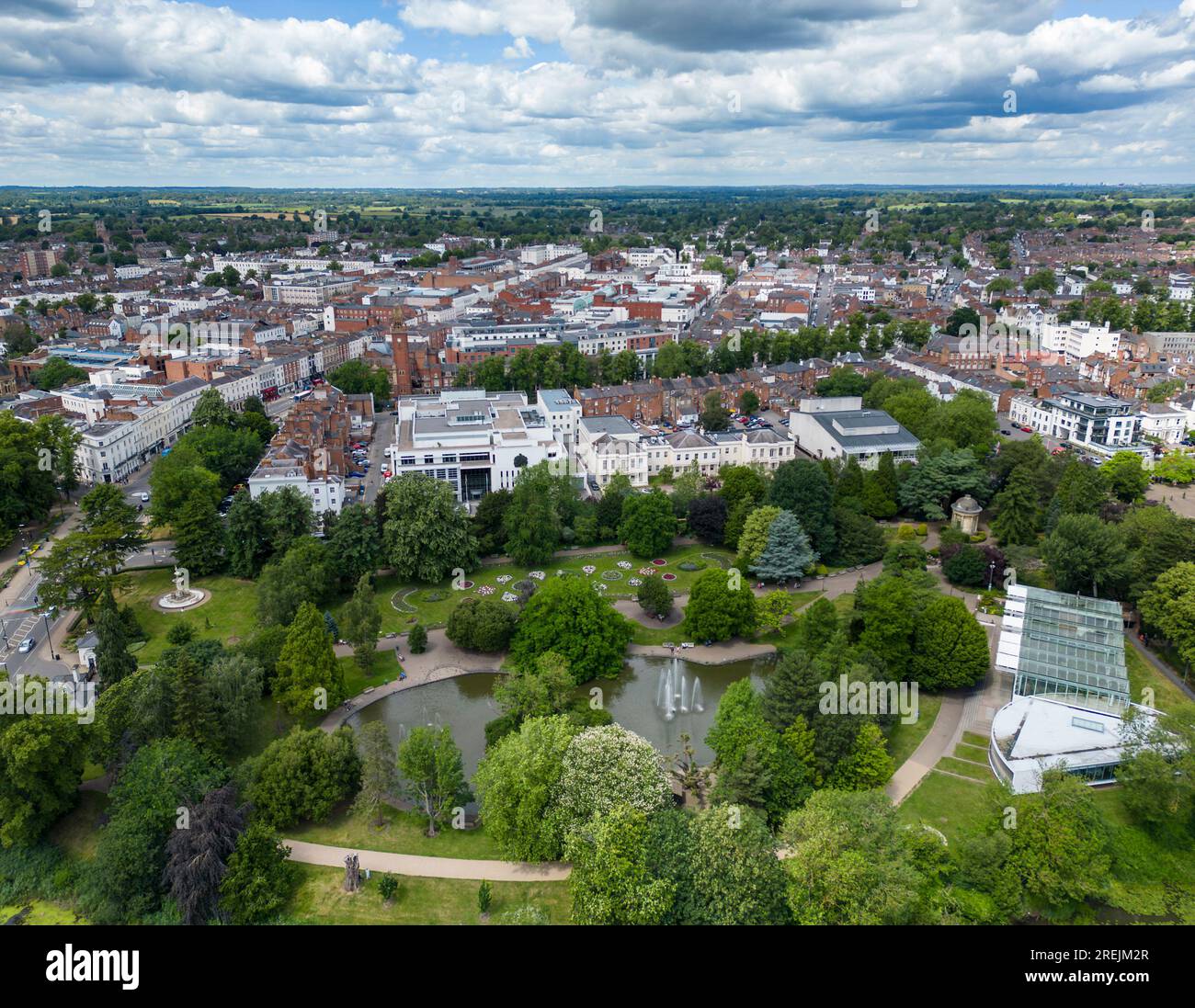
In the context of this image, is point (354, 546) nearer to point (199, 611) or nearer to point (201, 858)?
point (199, 611)

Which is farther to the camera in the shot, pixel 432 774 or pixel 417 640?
pixel 417 640

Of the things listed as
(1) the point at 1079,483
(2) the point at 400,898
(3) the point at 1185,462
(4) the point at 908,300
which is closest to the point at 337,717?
(2) the point at 400,898

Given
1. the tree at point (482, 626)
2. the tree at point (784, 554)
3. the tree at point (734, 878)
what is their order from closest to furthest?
the tree at point (734, 878), the tree at point (482, 626), the tree at point (784, 554)

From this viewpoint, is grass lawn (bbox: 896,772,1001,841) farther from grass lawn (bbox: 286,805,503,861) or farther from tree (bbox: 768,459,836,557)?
tree (bbox: 768,459,836,557)

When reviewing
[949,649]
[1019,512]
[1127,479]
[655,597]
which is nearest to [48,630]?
[655,597]

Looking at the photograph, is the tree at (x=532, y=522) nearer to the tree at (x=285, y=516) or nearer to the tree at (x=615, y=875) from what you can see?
the tree at (x=285, y=516)

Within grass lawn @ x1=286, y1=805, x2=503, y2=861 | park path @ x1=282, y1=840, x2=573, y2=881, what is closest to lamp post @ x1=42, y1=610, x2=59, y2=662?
grass lawn @ x1=286, y1=805, x2=503, y2=861

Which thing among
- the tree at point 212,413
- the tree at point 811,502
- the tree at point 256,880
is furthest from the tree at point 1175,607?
the tree at point 212,413
